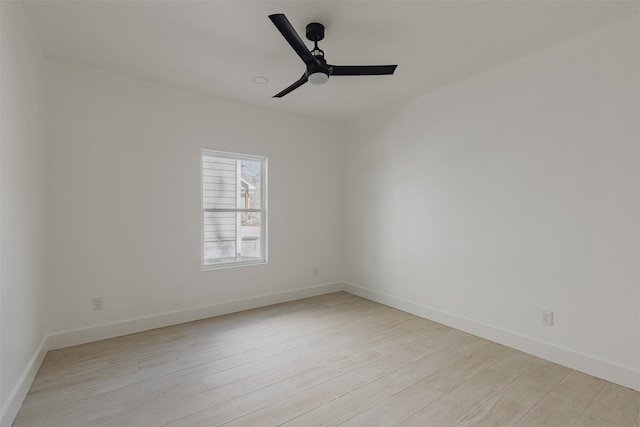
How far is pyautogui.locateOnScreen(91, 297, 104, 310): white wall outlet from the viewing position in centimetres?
300

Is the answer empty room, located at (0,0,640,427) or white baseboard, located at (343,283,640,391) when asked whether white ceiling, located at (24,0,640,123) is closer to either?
empty room, located at (0,0,640,427)

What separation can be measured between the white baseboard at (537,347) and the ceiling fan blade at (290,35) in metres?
2.95

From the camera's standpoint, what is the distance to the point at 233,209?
3.94 m

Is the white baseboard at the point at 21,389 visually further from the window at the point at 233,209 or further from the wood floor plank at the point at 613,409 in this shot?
the wood floor plank at the point at 613,409

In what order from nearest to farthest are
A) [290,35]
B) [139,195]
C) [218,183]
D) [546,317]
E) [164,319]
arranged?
[290,35] < [546,317] < [139,195] < [164,319] < [218,183]

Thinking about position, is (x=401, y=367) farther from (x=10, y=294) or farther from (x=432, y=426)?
(x=10, y=294)

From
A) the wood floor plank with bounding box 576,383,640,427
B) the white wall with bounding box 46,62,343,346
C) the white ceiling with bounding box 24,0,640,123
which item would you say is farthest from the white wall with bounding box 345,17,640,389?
the white wall with bounding box 46,62,343,346

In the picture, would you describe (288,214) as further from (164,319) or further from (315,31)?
(315,31)

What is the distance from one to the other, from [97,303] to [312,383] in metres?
2.31

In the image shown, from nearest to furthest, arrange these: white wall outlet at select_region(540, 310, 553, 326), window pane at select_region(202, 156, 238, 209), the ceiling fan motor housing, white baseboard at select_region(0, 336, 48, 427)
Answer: white baseboard at select_region(0, 336, 48, 427), the ceiling fan motor housing, white wall outlet at select_region(540, 310, 553, 326), window pane at select_region(202, 156, 238, 209)

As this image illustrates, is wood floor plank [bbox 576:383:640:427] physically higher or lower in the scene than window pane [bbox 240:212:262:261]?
lower

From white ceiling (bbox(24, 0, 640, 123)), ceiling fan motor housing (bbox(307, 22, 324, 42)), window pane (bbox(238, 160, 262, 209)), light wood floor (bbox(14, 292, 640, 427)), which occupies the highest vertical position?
white ceiling (bbox(24, 0, 640, 123))

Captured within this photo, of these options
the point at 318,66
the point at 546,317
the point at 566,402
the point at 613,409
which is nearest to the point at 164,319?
the point at 318,66

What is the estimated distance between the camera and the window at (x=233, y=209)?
3768 mm
